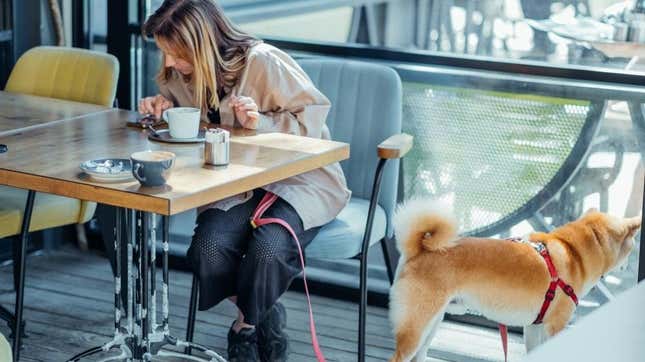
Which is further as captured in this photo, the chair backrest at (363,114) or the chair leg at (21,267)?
the chair backrest at (363,114)

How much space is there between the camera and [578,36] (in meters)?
3.02

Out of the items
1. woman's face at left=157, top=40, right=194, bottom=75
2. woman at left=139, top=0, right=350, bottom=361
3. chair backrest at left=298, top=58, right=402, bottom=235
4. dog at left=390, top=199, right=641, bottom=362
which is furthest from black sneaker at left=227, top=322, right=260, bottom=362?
woman's face at left=157, top=40, right=194, bottom=75

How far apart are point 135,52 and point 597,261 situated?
1.80m

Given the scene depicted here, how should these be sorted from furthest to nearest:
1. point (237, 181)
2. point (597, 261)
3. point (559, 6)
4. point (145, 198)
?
1. point (559, 6)
2. point (597, 261)
3. point (237, 181)
4. point (145, 198)

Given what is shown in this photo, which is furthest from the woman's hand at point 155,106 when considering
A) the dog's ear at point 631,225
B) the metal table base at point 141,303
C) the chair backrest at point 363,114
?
the dog's ear at point 631,225

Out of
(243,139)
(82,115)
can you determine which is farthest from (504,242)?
(82,115)

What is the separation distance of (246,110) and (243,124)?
0.20ft

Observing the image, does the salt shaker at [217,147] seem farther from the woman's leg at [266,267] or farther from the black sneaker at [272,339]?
the black sneaker at [272,339]

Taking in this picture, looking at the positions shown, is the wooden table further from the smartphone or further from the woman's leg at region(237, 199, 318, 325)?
the woman's leg at region(237, 199, 318, 325)

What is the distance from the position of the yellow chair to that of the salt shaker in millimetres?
749

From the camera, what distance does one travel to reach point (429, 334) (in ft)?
8.80

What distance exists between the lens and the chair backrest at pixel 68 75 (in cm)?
302

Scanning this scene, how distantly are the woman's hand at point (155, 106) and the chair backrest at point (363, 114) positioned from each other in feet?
1.74

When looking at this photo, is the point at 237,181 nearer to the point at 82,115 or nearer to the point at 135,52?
the point at 82,115
